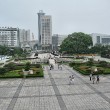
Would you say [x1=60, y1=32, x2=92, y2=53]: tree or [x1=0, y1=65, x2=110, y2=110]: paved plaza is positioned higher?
[x1=60, y1=32, x2=92, y2=53]: tree

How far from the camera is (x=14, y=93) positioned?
2417cm

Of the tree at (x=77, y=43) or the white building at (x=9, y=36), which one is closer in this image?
the tree at (x=77, y=43)

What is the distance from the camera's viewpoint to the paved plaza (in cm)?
1923

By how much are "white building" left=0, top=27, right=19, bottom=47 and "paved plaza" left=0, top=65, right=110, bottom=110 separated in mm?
164684

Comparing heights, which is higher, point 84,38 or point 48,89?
point 84,38

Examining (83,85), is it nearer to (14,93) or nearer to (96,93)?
(96,93)

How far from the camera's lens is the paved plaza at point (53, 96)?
1923 centimetres

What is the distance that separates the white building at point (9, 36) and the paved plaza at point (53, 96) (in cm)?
16468

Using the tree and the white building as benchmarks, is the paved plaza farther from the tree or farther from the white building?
the white building

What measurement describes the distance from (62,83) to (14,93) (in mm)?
7447


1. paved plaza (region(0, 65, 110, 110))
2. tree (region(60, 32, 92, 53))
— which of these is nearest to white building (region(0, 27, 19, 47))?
tree (region(60, 32, 92, 53))

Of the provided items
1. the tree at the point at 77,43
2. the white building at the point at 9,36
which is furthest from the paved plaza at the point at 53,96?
the white building at the point at 9,36

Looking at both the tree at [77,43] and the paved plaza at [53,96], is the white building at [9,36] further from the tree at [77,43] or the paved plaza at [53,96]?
the paved plaza at [53,96]

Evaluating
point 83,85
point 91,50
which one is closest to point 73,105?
point 83,85
